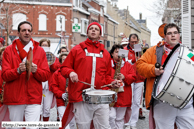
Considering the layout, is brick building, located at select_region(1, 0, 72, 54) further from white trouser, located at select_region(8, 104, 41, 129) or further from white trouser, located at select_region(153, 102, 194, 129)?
white trouser, located at select_region(153, 102, 194, 129)

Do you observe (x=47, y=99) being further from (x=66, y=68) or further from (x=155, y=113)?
(x=155, y=113)

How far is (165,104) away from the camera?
4656 mm

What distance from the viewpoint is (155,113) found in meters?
4.80

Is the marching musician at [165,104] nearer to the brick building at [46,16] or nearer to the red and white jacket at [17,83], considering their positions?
the red and white jacket at [17,83]

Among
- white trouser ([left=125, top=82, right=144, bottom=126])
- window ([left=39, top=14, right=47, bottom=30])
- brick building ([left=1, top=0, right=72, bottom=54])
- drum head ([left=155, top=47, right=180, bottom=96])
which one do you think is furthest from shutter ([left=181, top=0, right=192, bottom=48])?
window ([left=39, top=14, right=47, bottom=30])

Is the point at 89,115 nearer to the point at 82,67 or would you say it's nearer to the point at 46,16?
the point at 82,67

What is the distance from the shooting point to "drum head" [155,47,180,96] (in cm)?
423

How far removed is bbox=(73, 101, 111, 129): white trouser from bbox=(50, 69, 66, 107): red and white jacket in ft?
7.29

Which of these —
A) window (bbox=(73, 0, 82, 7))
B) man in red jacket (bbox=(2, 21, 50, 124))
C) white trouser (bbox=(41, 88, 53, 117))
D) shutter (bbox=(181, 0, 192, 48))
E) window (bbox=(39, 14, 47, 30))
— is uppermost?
window (bbox=(73, 0, 82, 7))

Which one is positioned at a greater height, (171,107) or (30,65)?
(30,65)

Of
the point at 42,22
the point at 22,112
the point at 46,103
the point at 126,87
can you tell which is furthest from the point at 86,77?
the point at 42,22

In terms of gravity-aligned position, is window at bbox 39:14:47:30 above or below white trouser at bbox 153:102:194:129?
above

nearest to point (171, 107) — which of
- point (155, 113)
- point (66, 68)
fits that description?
point (155, 113)

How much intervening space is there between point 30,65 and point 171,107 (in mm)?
2135
